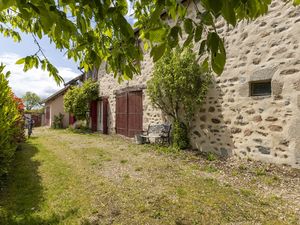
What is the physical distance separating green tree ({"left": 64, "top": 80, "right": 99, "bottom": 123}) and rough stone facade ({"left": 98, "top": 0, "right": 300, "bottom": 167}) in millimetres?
8600

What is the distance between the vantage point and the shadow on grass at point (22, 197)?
3.14m

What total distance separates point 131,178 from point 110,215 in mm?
1593

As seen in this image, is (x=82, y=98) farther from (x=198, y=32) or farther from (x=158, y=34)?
(x=198, y=32)

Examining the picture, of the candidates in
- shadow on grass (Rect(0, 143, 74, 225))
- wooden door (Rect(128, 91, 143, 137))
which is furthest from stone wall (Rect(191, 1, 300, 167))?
shadow on grass (Rect(0, 143, 74, 225))

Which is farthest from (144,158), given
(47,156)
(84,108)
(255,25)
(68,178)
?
(84,108)

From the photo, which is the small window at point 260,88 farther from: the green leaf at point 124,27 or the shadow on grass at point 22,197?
the green leaf at point 124,27

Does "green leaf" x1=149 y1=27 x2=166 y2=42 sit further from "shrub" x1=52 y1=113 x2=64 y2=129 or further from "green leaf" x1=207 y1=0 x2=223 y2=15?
"shrub" x1=52 y1=113 x2=64 y2=129

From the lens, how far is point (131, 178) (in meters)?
4.75

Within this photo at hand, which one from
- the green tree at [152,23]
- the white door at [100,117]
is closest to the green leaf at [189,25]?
the green tree at [152,23]

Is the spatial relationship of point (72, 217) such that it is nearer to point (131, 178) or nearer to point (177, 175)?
point (131, 178)

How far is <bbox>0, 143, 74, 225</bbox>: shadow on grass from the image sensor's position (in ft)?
10.3

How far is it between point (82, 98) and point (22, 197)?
10223 mm

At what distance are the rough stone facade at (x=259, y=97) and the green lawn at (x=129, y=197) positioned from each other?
1.25m

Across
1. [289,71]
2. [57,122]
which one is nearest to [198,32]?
[289,71]
